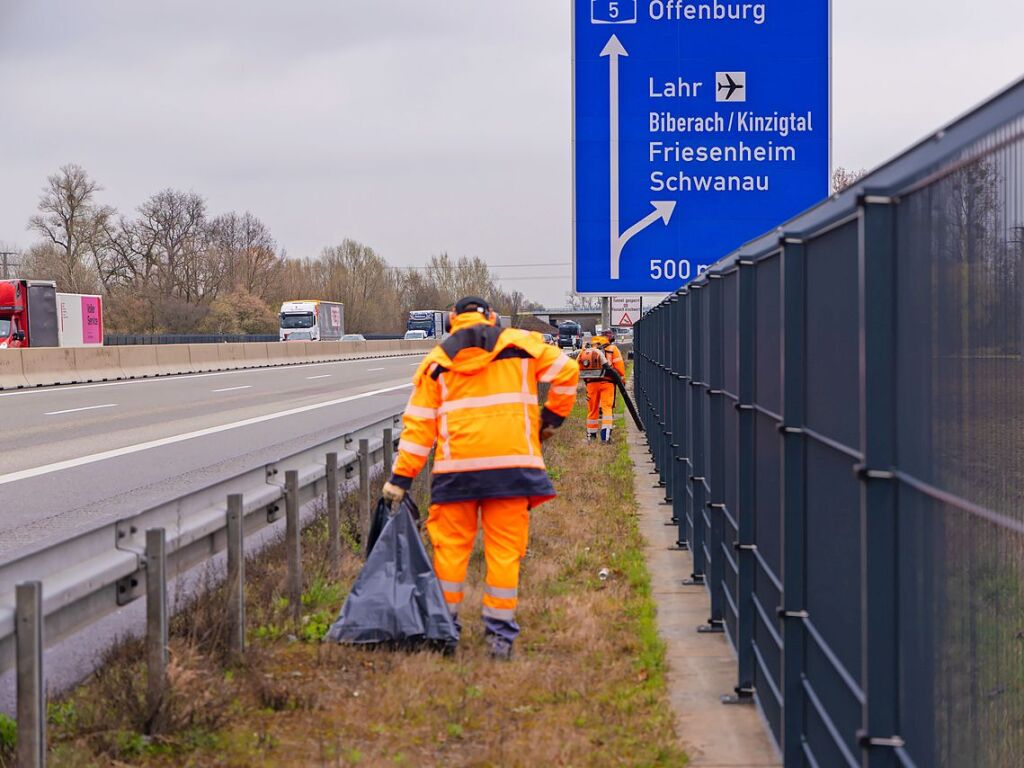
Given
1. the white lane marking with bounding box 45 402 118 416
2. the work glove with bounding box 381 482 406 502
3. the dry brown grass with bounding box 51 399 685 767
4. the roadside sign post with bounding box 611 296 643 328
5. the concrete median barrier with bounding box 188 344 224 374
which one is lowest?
the dry brown grass with bounding box 51 399 685 767

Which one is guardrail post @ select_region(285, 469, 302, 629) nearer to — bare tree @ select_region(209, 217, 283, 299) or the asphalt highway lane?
the asphalt highway lane

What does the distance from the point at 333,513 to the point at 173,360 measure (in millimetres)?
33677

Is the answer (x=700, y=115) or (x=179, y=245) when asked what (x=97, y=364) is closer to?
(x=700, y=115)

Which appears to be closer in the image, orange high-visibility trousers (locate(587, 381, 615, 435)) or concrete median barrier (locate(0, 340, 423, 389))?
orange high-visibility trousers (locate(587, 381, 615, 435))

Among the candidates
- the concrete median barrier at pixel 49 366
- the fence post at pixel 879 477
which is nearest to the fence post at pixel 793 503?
the fence post at pixel 879 477

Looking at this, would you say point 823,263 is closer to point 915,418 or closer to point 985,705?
point 915,418

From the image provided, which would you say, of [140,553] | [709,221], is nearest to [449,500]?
[140,553]

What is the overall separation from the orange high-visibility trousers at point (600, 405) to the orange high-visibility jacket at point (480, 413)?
13.2 meters

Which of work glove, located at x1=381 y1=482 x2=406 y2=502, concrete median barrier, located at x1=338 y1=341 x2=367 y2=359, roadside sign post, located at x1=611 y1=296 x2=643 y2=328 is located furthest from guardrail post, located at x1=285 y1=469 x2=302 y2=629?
concrete median barrier, located at x1=338 y1=341 x2=367 y2=359

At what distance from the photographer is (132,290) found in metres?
101

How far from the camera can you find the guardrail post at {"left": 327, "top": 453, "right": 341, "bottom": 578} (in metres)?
8.44

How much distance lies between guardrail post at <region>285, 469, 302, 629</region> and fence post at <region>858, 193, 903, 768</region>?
419 cm

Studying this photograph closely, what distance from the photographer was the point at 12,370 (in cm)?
3125

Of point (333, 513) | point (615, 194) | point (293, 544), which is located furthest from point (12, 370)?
point (293, 544)
